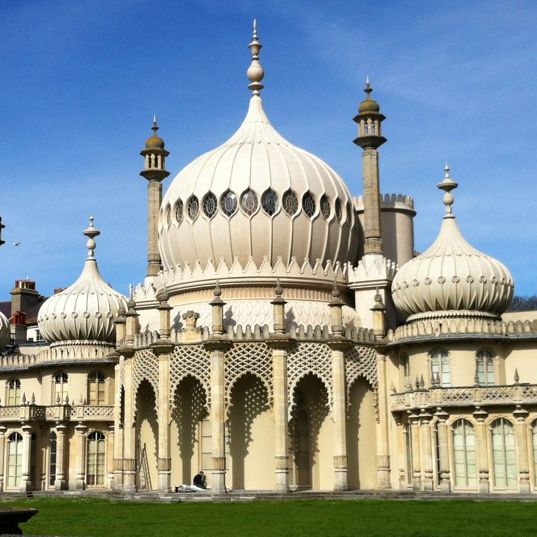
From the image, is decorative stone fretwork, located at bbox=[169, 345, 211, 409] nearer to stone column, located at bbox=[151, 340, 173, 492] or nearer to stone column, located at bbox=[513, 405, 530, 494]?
stone column, located at bbox=[151, 340, 173, 492]

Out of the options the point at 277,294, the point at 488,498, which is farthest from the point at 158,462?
the point at 488,498

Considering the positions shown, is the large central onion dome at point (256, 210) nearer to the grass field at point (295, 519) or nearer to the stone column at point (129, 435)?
the stone column at point (129, 435)

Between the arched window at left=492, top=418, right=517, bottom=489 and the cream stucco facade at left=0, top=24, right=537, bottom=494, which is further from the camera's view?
→ the cream stucco facade at left=0, top=24, right=537, bottom=494

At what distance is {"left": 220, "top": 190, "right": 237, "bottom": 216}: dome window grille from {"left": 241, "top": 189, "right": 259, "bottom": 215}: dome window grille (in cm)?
39

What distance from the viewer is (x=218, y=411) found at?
135 ft

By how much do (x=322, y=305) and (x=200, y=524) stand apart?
19.6m

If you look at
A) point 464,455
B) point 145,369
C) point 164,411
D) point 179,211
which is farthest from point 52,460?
point 464,455

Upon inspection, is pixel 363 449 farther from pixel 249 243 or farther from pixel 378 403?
pixel 249 243

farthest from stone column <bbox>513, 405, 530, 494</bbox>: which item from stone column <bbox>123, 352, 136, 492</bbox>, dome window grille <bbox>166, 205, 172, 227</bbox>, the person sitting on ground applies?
dome window grille <bbox>166, 205, 172, 227</bbox>

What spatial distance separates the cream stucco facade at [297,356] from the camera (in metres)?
40.7

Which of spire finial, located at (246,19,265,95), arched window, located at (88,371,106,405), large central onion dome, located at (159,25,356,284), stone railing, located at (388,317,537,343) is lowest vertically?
arched window, located at (88,371,106,405)

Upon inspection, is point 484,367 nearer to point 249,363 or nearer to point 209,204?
point 249,363

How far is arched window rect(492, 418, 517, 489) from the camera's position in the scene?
38.4m

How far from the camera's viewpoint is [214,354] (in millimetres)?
41438
